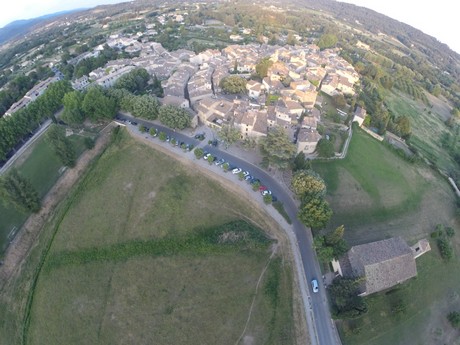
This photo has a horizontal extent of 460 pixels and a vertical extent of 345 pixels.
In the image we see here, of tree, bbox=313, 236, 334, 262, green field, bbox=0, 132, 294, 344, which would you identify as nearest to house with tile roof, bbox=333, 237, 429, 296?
tree, bbox=313, 236, 334, 262

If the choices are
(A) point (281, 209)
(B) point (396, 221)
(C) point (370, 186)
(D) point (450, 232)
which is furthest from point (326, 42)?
(A) point (281, 209)

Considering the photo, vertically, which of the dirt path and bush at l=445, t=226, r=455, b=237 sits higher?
the dirt path

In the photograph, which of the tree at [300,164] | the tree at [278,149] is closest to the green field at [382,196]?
the tree at [300,164]

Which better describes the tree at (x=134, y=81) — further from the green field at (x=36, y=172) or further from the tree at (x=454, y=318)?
the tree at (x=454, y=318)

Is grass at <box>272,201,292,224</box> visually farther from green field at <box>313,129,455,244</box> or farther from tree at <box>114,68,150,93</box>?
tree at <box>114,68,150,93</box>

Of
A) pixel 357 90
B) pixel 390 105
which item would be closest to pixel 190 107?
pixel 357 90

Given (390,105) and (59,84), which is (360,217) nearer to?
(390,105)
